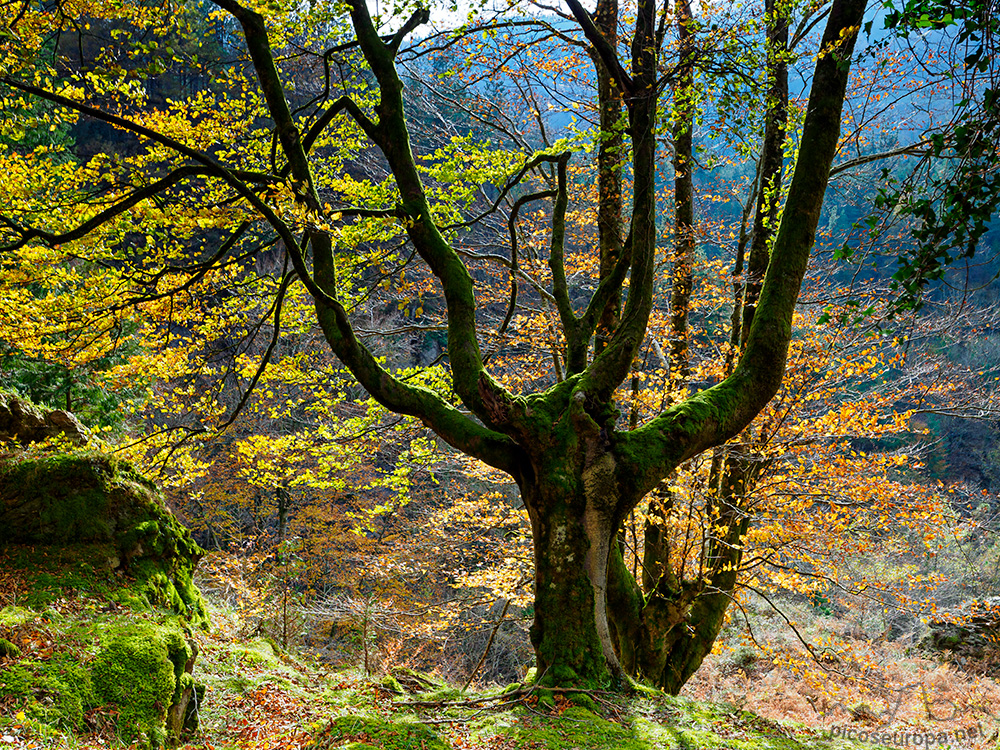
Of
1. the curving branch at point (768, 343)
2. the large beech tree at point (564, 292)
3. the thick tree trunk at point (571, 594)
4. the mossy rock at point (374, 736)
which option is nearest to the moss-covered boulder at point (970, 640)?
the large beech tree at point (564, 292)

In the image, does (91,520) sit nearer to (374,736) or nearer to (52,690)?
(52,690)

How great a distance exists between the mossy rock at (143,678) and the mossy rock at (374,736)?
683 millimetres

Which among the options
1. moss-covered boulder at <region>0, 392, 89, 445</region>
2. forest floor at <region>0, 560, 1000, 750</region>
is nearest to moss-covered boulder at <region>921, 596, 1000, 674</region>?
forest floor at <region>0, 560, 1000, 750</region>

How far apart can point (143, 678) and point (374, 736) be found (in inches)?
43.5

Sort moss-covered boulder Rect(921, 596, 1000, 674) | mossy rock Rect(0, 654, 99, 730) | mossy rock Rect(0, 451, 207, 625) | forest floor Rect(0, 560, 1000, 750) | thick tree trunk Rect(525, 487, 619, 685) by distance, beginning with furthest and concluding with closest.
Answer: moss-covered boulder Rect(921, 596, 1000, 674) → thick tree trunk Rect(525, 487, 619, 685) → mossy rock Rect(0, 451, 207, 625) → forest floor Rect(0, 560, 1000, 750) → mossy rock Rect(0, 654, 99, 730)

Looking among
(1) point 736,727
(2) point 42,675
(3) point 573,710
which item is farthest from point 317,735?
(1) point 736,727

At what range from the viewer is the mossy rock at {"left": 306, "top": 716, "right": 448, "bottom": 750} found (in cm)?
278

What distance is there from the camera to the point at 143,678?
8.67 feet

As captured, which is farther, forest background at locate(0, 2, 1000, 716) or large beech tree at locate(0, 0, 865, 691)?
large beech tree at locate(0, 0, 865, 691)

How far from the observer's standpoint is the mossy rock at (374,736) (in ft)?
9.11

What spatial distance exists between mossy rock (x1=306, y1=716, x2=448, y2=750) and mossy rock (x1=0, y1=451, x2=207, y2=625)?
1276mm

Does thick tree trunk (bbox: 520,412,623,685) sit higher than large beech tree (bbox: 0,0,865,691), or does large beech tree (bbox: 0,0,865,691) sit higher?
large beech tree (bbox: 0,0,865,691)

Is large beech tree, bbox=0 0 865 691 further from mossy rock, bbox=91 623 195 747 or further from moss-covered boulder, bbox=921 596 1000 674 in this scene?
moss-covered boulder, bbox=921 596 1000 674

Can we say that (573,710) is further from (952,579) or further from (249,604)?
(952,579)
